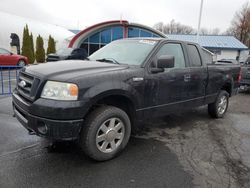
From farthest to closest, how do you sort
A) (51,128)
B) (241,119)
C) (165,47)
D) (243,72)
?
(243,72) → (241,119) → (165,47) → (51,128)

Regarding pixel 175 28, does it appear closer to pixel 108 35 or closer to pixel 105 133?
pixel 108 35

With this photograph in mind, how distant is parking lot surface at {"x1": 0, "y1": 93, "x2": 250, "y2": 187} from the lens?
3012mm

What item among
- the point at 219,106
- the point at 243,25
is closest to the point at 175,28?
the point at 243,25

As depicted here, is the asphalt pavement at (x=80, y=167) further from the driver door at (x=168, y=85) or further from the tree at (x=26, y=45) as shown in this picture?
the tree at (x=26, y=45)

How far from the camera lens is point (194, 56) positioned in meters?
5.06

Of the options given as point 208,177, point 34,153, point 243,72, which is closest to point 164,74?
point 208,177

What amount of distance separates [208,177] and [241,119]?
145 inches

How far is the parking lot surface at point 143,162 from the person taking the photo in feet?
9.88

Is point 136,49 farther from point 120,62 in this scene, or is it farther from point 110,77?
point 110,77

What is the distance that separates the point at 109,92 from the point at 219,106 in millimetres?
3857

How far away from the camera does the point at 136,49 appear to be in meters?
4.30

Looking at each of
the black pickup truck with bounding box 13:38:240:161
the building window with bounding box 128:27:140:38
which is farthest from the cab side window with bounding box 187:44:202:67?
the building window with bounding box 128:27:140:38

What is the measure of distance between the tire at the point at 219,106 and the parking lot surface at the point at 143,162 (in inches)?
36.7

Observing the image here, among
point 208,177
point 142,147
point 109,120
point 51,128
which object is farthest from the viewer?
point 142,147
